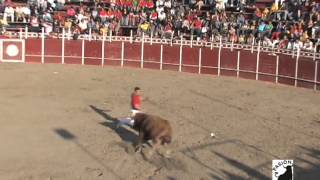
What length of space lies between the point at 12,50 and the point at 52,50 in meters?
1.74

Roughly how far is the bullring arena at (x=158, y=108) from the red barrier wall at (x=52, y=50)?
1.8 inches

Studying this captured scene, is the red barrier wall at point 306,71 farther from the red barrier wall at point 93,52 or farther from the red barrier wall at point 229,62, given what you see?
the red barrier wall at point 93,52

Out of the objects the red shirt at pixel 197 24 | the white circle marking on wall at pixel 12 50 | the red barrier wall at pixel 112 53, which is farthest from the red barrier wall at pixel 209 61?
the white circle marking on wall at pixel 12 50

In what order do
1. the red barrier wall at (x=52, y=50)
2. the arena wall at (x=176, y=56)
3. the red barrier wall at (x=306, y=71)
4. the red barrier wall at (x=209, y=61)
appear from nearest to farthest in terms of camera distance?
the red barrier wall at (x=306, y=71)
the arena wall at (x=176, y=56)
the red barrier wall at (x=209, y=61)
the red barrier wall at (x=52, y=50)

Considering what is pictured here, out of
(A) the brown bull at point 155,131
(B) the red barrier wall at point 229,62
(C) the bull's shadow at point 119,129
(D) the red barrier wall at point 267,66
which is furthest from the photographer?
(B) the red barrier wall at point 229,62

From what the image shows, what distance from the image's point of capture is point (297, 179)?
11.2 meters

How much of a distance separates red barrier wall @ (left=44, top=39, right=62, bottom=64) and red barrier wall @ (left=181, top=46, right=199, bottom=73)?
18.5 ft

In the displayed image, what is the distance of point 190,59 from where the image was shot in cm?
2741

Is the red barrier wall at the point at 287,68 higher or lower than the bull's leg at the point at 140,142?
higher

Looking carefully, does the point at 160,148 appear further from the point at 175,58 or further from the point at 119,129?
the point at 175,58

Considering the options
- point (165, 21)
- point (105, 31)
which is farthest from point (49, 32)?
point (165, 21)

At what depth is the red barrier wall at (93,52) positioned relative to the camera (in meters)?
28.8

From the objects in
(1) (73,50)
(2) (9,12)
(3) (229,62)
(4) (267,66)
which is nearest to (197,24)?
(3) (229,62)

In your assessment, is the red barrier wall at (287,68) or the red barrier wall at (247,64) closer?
the red barrier wall at (287,68)
